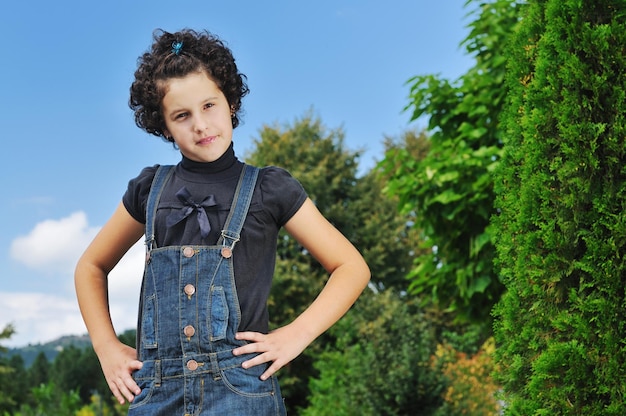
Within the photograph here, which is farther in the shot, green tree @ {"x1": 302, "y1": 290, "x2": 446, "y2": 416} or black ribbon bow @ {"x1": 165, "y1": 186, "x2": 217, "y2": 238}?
green tree @ {"x1": 302, "y1": 290, "x2": 446, "y2": 416}

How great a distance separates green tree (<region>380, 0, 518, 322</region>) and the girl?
5.08 meters

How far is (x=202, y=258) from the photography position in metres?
2.45

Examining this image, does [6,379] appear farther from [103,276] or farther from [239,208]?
[239,208]

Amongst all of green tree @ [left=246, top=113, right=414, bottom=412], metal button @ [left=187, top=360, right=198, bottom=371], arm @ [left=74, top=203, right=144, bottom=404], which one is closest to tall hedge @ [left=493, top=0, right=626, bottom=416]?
metal button @ [left=187, top=360, right=198, bottom=371]

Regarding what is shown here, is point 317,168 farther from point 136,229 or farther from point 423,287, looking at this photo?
point 136,229

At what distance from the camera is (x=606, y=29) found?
3125mm

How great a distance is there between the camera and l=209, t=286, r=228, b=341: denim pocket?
2.37 meters

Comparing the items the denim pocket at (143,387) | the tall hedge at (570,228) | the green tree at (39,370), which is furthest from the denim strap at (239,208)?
the green tree at (39,370)

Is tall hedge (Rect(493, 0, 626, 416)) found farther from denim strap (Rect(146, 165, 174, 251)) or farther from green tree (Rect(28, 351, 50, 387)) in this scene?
green tree (Rect(28, 351, 50, 387))

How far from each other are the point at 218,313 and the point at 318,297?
0.41 m

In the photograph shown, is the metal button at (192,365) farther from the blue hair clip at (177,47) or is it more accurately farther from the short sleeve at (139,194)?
the blue hair clip at (177,47)

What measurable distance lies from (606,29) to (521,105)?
51cm

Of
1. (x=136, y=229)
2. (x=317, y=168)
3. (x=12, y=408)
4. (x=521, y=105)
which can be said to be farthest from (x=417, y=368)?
(x=12, y=408)

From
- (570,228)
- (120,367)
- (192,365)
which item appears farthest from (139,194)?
(570,228)
